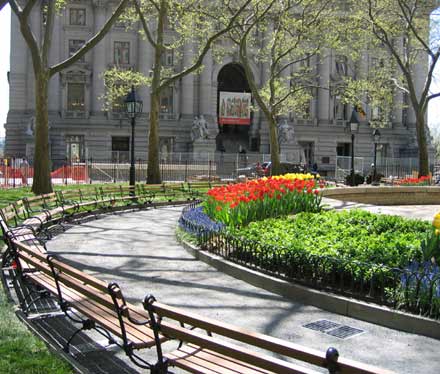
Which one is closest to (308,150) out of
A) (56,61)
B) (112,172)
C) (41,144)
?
(56,61)

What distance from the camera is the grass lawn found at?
5043mm

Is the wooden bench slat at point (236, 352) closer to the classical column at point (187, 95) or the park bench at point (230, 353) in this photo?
the park bench at point (230, 353)

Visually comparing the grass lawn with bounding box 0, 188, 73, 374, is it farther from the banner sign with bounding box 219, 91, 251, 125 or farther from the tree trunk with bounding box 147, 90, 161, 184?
the banner sign with bounding box 219, 91, 251, 125

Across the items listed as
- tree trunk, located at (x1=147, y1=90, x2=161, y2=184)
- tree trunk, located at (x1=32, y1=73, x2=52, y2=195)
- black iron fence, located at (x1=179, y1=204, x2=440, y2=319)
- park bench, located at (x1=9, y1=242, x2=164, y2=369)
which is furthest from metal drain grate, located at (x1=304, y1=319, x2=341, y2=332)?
tree trunk, located at (x1=147, y1=90, x2=161, y2=184)

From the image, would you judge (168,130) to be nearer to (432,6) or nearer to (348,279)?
(432,6)

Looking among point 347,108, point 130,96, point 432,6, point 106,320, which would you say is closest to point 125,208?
point 130,96

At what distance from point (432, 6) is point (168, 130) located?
3075 cm

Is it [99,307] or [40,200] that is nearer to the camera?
[99,307]

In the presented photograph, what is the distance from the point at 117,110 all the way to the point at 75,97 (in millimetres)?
4333

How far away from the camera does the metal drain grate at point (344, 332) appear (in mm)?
6730

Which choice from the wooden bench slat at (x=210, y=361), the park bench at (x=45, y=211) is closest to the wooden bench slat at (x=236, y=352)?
the wooden bench slat at (x=210, y=361)

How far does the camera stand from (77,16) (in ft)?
191

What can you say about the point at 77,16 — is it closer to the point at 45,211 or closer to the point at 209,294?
the point at 45,211

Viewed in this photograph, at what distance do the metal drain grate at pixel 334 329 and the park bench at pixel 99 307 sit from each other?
233cm
